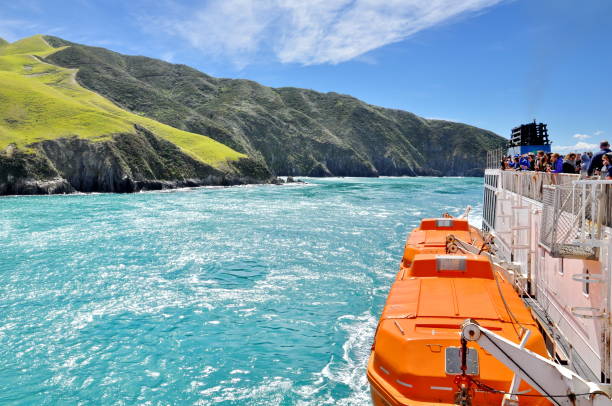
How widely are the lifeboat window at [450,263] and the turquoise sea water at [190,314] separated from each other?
4.46 meters

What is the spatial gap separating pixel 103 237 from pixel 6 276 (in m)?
12.4

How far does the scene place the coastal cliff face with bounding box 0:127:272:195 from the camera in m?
78.8

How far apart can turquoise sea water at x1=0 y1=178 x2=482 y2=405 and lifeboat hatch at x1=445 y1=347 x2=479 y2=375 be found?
4.60m

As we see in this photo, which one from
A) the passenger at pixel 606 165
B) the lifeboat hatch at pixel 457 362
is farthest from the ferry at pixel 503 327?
the passenger at pixel 606 165

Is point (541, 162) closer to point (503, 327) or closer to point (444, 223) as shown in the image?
point (444, 223)

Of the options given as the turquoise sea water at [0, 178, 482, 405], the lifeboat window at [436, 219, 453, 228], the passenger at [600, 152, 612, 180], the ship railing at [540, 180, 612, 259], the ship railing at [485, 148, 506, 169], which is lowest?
the turquoise sea water at [0, 178, 482, 405]

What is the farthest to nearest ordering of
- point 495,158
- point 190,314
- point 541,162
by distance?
1. point 495,158
2. point 541,162
3. point 190,314

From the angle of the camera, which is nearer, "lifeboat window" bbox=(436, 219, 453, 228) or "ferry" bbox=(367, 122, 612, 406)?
"ferry" bbox=(367, 122, 612, 406)

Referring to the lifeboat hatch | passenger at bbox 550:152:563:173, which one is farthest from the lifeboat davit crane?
passenger at bbox 550:152:563:173

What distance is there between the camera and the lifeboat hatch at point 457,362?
8.17 meters

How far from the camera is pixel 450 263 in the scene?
42.0 feet

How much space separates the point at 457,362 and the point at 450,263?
497cm

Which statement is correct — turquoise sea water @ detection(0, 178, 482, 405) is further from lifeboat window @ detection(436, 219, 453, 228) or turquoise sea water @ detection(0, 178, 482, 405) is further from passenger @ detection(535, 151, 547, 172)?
passenger @ detection(535, 151, 547, 172)

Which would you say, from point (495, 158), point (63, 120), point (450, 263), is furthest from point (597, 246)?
point (63, 120)
